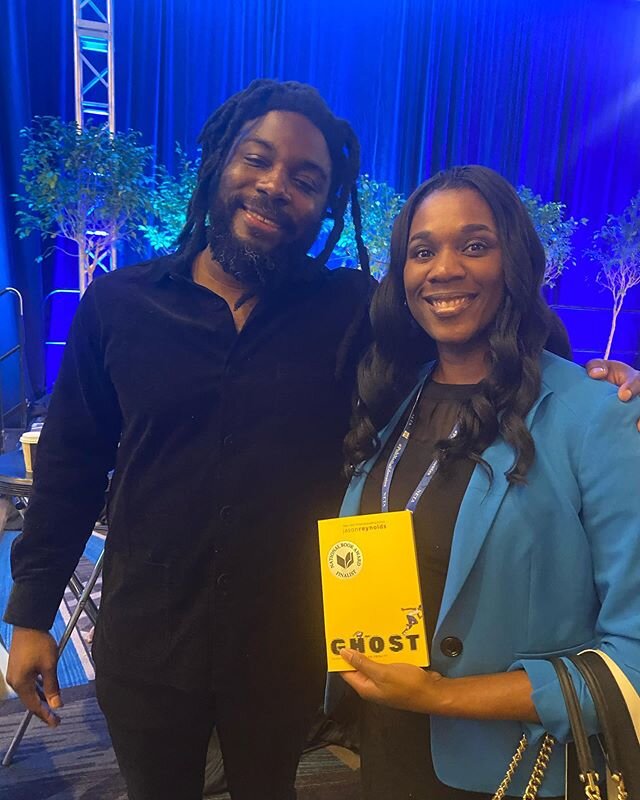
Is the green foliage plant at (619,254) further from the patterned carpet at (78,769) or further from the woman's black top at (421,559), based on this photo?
the woman's black top at (421,559)

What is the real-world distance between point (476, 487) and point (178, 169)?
8.14 meters

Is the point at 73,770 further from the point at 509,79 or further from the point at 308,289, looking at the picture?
the point at 509,79

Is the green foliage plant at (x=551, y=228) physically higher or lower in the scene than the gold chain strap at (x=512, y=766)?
higher

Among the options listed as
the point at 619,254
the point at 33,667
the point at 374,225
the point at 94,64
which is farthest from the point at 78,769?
the point at 619,254

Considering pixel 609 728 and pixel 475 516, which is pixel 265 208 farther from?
pixel 609 728

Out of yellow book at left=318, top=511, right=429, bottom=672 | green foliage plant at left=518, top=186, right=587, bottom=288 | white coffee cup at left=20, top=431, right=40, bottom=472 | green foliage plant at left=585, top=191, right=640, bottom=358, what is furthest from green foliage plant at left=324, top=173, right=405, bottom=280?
yellow book at left=318, top=511, right=429, bottom=672

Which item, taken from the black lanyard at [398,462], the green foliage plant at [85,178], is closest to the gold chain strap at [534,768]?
the black lanyard at [398,462]

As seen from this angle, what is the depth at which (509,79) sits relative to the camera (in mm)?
10086

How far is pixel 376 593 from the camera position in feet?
3.40

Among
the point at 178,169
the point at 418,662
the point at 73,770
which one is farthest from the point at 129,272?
the point at 178,169

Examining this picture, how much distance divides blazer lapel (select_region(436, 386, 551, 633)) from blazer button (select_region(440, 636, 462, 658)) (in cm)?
3

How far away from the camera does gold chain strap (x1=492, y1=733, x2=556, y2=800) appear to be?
965mm

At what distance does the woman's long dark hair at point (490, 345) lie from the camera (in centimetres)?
107

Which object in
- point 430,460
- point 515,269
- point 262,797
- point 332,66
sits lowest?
point 262,797
